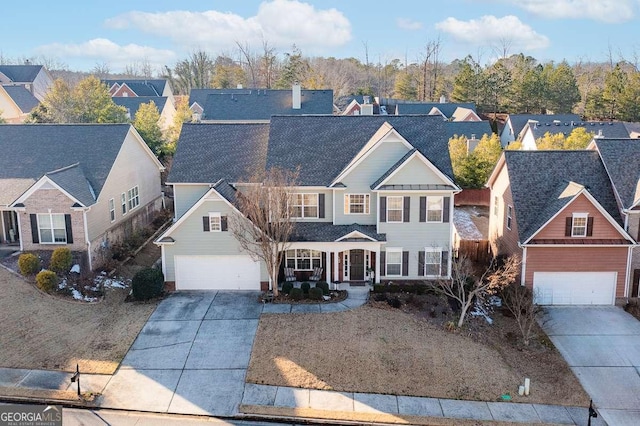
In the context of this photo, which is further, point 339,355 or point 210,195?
point 210,195

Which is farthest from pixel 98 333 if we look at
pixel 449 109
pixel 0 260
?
pixel 449 109

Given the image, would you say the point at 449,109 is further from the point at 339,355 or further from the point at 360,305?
the point at 339,355

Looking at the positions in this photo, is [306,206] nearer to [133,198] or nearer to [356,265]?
[356,265]

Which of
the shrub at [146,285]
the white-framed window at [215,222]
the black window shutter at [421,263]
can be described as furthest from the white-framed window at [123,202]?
the black window shutter at [421,263]

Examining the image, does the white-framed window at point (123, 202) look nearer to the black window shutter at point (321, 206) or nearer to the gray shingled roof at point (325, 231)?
the gray shingled roof at point (325, 231)

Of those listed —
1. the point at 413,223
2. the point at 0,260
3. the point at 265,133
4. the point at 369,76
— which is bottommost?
the point at 0,260

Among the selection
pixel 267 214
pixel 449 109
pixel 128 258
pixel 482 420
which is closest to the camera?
pixel 482 420

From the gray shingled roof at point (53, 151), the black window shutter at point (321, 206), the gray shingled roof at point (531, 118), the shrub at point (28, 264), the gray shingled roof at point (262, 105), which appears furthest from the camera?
the gray shingled roof at point (531, 118)
